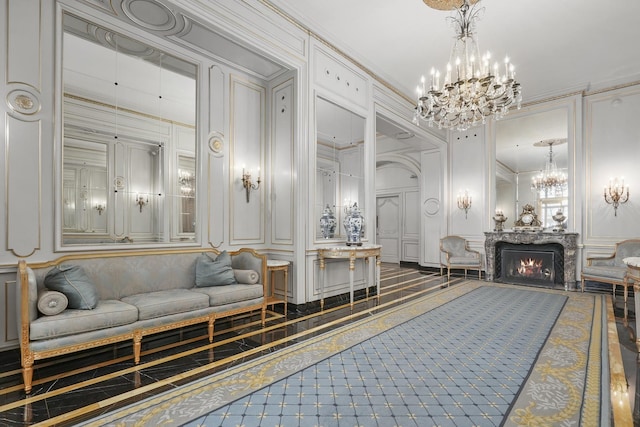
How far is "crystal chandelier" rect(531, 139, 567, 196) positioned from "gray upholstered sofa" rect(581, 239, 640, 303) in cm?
151

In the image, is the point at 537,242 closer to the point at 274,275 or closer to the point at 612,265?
the point at 612,265

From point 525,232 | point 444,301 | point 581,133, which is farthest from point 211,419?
point 581,133

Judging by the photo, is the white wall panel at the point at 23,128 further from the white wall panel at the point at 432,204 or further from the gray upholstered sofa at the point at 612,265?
the white wall panel at the point at 432,204

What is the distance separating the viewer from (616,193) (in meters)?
6.16

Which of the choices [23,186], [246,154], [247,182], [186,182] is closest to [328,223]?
[247,182]

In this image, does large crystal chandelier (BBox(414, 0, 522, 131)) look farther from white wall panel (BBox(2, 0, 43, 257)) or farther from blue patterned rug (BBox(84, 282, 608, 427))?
white wall panel (BBox(2, 0, 43, 257))

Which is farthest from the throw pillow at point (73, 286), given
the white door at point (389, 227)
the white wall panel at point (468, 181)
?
the white door at point (389, 227)

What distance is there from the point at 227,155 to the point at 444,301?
3837 mm

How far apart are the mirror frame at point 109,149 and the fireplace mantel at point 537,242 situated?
616 centimetres

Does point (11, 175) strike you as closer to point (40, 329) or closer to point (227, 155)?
point (40, 329)

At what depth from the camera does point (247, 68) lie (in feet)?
15.1

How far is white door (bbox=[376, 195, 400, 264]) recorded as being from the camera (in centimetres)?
1019

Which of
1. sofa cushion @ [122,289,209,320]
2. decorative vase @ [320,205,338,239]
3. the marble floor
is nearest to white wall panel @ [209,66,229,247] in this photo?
sofa cushion @ [122,289,209,320]

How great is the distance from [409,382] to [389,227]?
8.18 m
